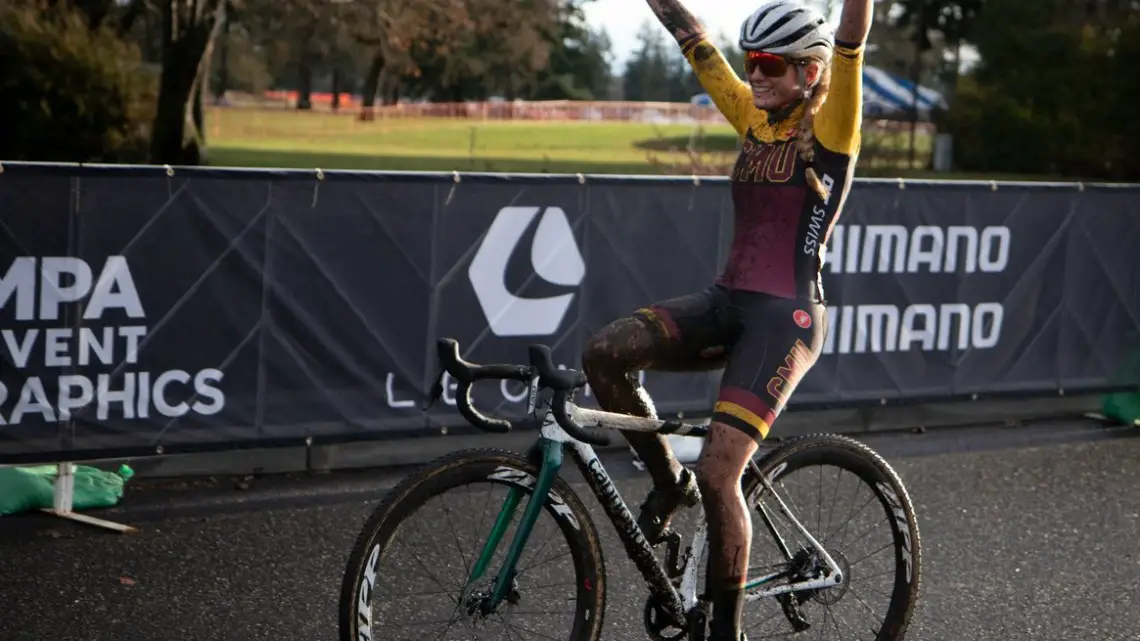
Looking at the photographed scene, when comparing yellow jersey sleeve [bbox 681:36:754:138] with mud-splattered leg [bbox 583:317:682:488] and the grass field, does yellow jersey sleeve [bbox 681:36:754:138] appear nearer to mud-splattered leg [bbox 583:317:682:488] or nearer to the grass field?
mud-splattered leg [bbox 583:317:682:488]

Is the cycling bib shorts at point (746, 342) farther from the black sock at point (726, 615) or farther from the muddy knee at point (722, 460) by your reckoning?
the black sock at point (726, 615)

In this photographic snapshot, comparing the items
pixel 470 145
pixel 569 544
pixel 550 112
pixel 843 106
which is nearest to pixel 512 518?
pixel 569 544

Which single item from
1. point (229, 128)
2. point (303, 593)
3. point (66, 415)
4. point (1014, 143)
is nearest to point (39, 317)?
point (66, 415)

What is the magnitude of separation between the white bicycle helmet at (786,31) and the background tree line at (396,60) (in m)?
24.1

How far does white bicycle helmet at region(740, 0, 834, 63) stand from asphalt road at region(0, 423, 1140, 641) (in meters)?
1.68

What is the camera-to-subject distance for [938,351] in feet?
31.5

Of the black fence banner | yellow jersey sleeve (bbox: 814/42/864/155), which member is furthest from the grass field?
yellow jersey sleeve (bbox: 814/42/864/155)

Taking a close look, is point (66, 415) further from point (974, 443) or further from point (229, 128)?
point (229, 128)

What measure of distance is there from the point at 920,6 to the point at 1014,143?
1975cm

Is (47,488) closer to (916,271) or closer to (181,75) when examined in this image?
(916,271)

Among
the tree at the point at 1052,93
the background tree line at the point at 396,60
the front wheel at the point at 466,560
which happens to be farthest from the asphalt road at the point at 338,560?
the tree at the point at 1052,93

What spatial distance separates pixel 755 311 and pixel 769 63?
75 cm

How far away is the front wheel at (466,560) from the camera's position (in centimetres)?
400

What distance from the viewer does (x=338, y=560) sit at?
6.37 meters
